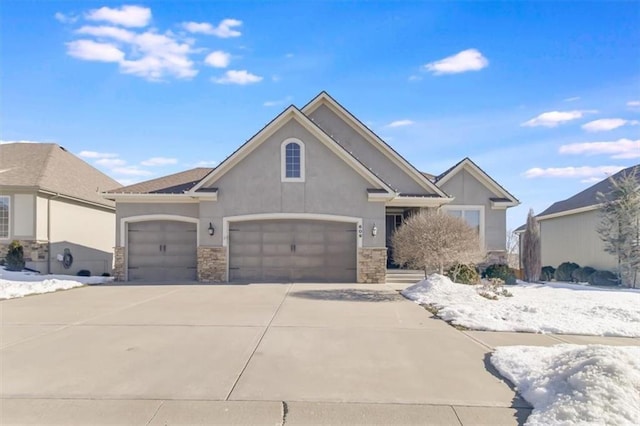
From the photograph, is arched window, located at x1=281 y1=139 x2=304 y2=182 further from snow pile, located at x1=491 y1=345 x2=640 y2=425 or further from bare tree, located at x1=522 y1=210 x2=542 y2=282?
bare tree, located at x1=522 y1=210 x2=542 y2=282

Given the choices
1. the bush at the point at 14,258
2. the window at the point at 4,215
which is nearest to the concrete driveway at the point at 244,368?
the bush at the point at 14,258

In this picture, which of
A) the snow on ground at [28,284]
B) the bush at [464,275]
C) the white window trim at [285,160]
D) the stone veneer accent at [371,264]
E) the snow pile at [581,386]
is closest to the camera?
the snow pile at [581,386]

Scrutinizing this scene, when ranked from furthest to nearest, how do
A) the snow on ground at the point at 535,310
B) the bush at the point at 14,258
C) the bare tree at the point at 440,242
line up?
the bush at the point at 14,258
the bare tree at the point at 440,242
the snow on ground at the point at 535,310

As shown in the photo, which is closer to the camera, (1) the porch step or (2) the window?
(1) the porch step

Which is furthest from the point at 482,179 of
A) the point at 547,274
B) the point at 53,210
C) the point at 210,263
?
the point at 53,210

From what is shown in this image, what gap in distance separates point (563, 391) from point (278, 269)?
12470 mm

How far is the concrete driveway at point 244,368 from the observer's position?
462 cm

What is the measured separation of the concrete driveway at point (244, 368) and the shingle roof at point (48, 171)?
11.0 meters

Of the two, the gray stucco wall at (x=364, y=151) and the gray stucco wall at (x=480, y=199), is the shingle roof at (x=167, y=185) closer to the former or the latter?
the gray stucco wall at (x=364, y=151)

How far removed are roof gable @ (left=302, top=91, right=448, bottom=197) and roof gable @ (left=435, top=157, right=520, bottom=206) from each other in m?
1.92

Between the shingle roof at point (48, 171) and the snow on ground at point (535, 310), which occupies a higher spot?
the shingle roof at point (48, 171)

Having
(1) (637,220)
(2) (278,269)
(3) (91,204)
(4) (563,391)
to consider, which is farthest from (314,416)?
(3) (91,204)

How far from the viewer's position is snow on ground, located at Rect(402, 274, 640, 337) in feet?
28.0

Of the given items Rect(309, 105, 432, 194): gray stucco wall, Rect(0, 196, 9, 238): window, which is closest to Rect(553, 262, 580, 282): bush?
Rect(309, 105, 432, 194): gray stucco wall
